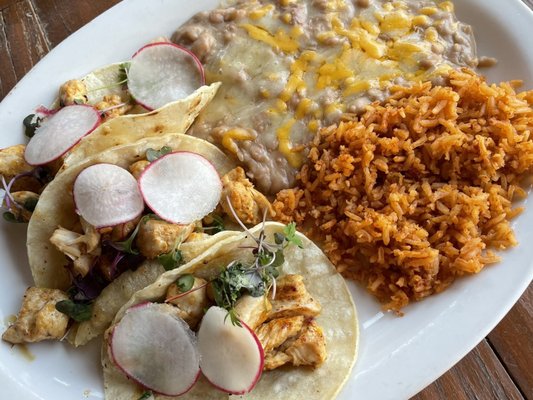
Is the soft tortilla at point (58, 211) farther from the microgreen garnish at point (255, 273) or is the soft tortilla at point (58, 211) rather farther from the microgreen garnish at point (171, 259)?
the microgreen garnish at point (255, 273)

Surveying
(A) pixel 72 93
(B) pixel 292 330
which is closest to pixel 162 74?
(A) pixel 72 93

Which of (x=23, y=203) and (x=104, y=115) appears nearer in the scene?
(x=23, y=203)

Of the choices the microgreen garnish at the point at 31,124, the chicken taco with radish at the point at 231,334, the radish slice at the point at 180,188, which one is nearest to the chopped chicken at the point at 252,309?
the chicken taco with radish at the point at 231,334

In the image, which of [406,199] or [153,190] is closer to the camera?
[153,190]

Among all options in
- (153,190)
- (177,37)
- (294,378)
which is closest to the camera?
(294,378)

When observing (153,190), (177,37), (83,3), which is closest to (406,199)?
(153,190)

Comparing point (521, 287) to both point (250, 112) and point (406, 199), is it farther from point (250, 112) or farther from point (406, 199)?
point (250, 112)

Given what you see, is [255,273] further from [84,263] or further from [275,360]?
[84,263]
